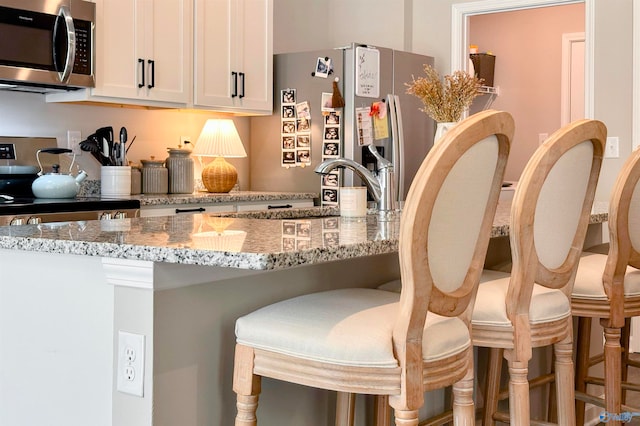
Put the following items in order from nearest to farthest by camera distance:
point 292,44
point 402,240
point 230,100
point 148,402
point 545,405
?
point 402,240 < point 148,402 < point 545,405 < point 230,100 < point 292,44

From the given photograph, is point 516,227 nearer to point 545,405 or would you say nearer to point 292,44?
point 545,405

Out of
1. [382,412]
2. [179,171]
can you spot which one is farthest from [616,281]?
[179,171]

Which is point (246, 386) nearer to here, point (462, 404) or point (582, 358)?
point (462, 404)

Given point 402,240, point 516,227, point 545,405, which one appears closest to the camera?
point 402,240

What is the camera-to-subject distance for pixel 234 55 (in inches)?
191

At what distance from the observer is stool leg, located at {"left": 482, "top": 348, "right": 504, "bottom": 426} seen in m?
2.51

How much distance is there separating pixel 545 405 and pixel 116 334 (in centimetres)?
207

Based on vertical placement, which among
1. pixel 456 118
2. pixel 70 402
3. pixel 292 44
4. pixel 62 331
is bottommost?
pixel 70 402

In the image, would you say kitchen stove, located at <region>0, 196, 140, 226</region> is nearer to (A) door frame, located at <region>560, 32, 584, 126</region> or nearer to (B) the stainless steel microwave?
(B) the stainless steel microwave

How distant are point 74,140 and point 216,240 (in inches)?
115

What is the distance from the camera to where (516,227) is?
197 centimetres

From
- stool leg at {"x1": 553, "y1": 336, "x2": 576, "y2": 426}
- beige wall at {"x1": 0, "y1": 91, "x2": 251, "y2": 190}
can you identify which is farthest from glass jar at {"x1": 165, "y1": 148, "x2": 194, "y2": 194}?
stool leg at {"x1": 553, "y1": 336, "x2": 576, "y2": 426}

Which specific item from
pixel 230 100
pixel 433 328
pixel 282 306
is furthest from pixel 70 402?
pixel 230 100

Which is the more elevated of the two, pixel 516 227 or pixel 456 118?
pixel 456 118
